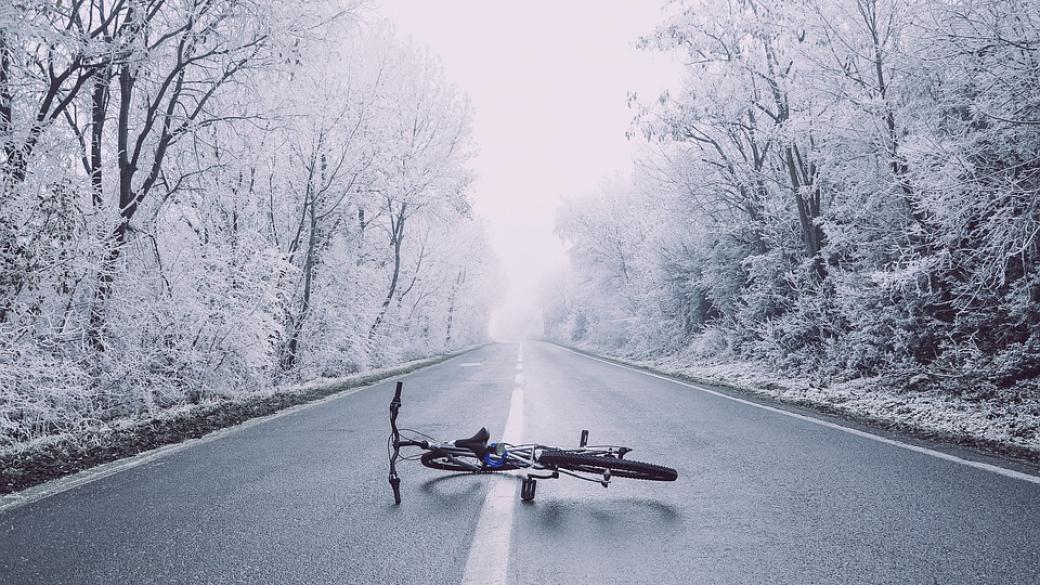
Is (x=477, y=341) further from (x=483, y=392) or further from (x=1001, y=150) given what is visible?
(x=1001, y=150)

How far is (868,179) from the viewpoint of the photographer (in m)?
10.6

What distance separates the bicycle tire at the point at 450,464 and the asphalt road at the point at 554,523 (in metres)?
0.10

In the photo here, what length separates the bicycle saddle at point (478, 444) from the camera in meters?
4.02

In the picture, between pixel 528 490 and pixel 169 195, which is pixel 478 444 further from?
pixel 169 195

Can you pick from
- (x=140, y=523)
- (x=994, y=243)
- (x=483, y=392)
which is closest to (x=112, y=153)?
(x=483, y=392)

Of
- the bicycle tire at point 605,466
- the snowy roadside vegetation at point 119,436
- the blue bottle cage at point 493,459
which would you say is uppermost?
the bicycle tire at point 605,466

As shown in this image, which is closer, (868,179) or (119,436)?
(119,436)

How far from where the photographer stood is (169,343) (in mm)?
8859

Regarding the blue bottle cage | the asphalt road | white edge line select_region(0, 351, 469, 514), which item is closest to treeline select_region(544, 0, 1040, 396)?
the asphalt road

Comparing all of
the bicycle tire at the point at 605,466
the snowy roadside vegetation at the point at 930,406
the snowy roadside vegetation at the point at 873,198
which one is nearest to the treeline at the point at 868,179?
the snowy roadside vegetation at the point at 873,198

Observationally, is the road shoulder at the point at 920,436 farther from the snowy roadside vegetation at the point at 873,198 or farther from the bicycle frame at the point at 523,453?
the bicycle frame at the point at 523,453

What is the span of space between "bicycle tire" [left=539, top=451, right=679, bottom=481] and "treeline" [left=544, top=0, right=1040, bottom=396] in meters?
5.98

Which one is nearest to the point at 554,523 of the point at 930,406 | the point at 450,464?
the point at 450,464

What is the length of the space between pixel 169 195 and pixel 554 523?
948 centimetres
